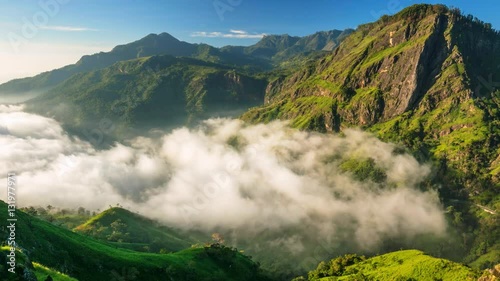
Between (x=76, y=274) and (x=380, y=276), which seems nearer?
(x=76, y=274)

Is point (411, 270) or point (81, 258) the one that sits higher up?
point (411, 270)

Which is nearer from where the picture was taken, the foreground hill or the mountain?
the foreground hill

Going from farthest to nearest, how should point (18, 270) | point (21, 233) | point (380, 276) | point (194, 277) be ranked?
point (194, 277) < point (380, 276) < point (21, 233) < point (18, 270)

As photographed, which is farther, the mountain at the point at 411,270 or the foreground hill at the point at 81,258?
the mountain at the point at 411,270

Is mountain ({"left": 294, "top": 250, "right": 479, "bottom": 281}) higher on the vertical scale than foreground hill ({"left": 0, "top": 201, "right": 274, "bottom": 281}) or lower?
higher

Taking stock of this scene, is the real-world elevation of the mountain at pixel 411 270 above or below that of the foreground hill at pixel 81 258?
above

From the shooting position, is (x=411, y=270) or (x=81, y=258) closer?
(x=81, y=258)

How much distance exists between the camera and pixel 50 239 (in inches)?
5428

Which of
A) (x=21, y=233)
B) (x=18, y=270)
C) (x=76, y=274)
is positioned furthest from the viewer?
(x=76, y=274)

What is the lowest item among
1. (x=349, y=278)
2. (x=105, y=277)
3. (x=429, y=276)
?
(x=105, y=277)

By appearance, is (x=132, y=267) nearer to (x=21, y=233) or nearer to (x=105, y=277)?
(x=105, y=277)

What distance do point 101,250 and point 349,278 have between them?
109862mm

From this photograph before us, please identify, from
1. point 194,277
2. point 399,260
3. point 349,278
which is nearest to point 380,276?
point 349,278

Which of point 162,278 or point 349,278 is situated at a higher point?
point 349,278
